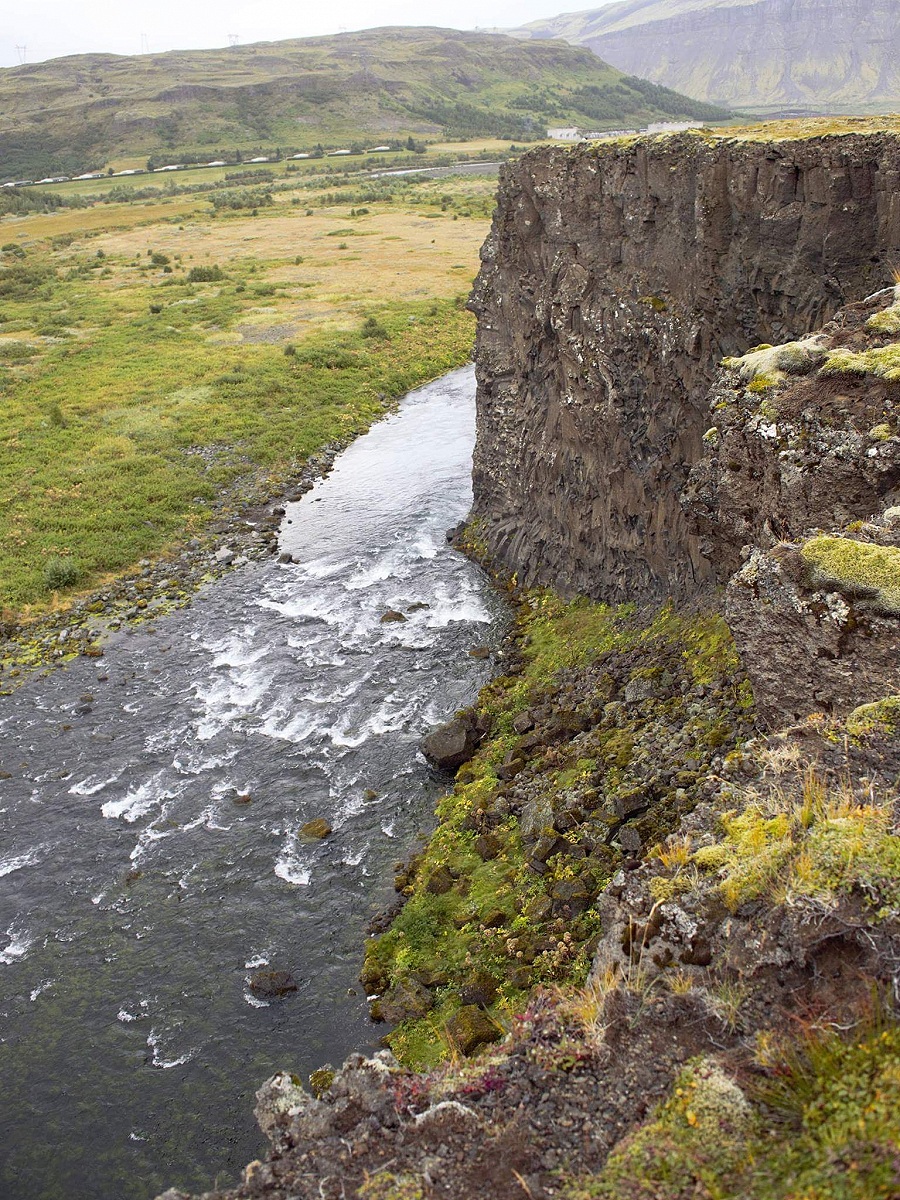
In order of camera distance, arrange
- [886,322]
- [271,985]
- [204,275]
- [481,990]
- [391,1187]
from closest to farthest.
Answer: [391,1187]
[886,322]
[481,990]
[271,985]
[204,275]

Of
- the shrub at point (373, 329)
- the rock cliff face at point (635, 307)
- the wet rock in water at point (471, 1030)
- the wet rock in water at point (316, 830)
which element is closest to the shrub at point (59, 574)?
the rock cliff face at point (635, 307)

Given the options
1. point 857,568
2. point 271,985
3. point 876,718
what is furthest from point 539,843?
point 876,718

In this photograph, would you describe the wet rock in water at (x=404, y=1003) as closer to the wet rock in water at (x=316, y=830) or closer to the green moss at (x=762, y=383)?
the wet rock in water at (x=316, y=830)

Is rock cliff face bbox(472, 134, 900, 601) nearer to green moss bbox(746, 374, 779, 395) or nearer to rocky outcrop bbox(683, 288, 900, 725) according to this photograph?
rocky outcrop bbox(683, 288, 900, 725)

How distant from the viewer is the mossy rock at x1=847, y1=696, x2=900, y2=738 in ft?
38.7

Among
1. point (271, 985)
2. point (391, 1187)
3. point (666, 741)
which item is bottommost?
point (271, 985)

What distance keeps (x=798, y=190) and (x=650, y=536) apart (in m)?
10.5

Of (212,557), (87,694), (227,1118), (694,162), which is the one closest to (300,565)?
(212,557)

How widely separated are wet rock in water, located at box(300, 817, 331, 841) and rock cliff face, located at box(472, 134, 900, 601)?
39.7 ft

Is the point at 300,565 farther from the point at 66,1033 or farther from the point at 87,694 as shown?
the point at 66,1033

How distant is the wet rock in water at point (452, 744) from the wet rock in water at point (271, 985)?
7997mm

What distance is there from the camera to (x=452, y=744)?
2677 centimetres

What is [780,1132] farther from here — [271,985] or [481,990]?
[271,985]

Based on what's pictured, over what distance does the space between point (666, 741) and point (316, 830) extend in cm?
935
